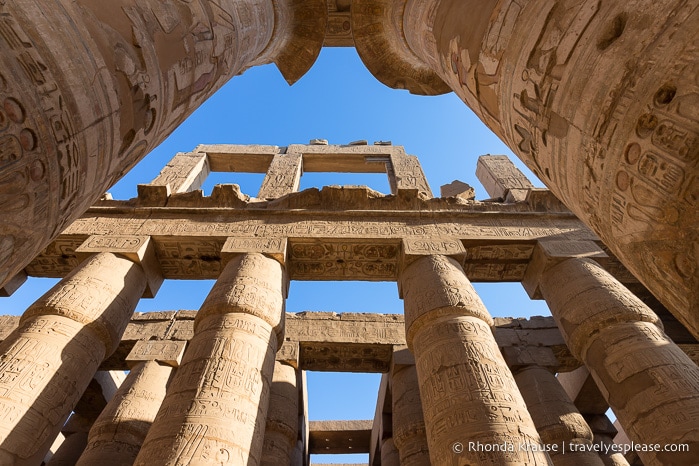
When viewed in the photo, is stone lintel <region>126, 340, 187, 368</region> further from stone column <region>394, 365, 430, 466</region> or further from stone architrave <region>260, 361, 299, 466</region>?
stone column <region>394, 365, 430, 466</region>

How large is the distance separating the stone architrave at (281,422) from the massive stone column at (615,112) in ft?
20.7

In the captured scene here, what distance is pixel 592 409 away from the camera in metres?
9.38

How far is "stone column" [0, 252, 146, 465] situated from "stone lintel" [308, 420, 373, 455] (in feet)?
24.5

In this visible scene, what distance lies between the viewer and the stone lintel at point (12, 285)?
22.7ft

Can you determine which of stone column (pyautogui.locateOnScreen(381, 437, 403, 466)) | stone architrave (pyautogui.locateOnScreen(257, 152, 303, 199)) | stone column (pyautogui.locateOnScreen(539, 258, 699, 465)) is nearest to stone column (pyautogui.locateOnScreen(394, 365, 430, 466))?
stone column (pyautogui.locateOnScreen(381, 437, 403, 466))

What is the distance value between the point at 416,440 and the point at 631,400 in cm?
391

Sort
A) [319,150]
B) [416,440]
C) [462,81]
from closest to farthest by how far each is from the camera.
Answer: [462,81]
[416,440]
[319,150]

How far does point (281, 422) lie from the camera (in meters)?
7.49

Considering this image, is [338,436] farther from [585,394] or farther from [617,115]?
[617,115]

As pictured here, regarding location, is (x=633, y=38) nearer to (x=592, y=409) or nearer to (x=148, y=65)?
(x=148, y=65)

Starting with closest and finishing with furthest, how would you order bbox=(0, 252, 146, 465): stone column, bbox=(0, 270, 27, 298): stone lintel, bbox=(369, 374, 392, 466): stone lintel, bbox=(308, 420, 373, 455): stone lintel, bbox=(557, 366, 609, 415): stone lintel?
bbox=(0, 252, 146, 465): stone column → bbox=(0, 270, 27, 298): stone lintel → bbox=(557, 366, 609, 415): stone lintel → bbox=(369, 374, 392, 466): stone lintel → bbox=(308, 420, 373, 455): stone lintel

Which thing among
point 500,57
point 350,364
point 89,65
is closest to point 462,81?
point 500,57

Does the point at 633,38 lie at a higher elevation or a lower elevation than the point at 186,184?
lower

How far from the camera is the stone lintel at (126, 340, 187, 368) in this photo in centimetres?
842
